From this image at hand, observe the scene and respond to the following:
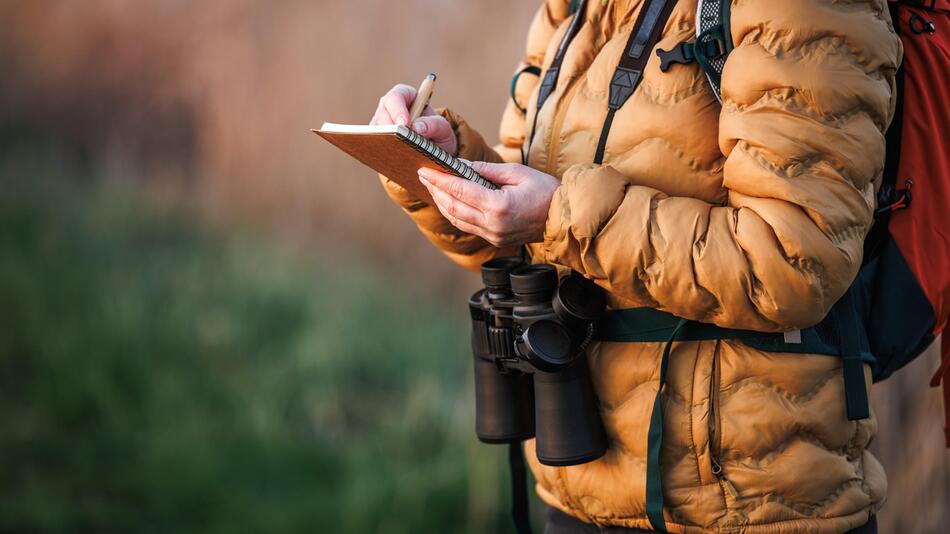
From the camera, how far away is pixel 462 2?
333 centimetres

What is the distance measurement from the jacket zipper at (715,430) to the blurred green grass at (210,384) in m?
1.82

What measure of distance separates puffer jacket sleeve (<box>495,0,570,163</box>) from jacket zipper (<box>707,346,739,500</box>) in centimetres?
68

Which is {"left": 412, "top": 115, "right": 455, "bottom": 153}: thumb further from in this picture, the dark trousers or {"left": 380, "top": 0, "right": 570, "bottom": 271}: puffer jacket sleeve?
the dark trousers

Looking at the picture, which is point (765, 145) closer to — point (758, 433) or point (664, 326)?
point (664, 326)

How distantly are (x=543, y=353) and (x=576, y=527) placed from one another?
411 mm

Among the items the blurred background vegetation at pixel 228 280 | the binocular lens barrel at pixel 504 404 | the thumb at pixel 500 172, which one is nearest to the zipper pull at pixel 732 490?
the binocular lens barrel at pixel 504 404

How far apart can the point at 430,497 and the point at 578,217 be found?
2072 millimetres

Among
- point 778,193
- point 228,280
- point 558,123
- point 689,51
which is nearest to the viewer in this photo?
point 778,193

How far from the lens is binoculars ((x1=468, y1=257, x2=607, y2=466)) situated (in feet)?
4.63

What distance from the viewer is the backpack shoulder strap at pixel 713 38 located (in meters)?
1.31

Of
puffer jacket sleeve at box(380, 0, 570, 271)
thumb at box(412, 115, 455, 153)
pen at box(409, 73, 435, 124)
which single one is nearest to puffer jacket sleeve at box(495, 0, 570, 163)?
puffer jacket sleeve at box(380, 0, 570, 271)

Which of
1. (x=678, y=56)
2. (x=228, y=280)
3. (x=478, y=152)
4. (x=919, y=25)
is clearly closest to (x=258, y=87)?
(x=228, y=280)

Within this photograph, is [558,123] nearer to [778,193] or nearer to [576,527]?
[778,193]

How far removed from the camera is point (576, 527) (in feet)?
5.33
